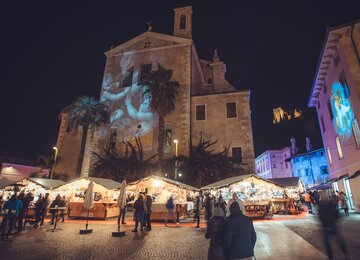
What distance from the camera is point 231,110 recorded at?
26188 millimetres

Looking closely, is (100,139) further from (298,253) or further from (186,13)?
(298,253)

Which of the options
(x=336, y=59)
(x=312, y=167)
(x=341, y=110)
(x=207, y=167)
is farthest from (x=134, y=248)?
(x=312, y=167)

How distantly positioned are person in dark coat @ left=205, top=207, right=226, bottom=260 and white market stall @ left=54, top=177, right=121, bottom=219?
13615 mm

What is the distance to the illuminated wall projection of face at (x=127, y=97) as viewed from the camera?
89.2 feet

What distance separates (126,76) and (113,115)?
5969mm

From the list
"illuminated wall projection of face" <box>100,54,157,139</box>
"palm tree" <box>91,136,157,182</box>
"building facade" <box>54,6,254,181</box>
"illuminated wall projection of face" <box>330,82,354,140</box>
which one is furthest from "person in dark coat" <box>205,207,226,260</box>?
"illuminated wall projection of face" <box>100,54,157,139</box>

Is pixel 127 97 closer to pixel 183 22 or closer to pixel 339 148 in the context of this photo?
pixel 183 22

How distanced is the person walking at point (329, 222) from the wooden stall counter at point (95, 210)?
Result: 1352 centimetres

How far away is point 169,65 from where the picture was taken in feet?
96.0

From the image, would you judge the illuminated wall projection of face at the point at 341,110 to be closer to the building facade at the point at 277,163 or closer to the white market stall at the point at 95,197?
the white market stall at the point at 95,197

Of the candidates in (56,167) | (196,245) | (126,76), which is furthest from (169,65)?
(196,245)

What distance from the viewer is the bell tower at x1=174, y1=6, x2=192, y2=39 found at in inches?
1229

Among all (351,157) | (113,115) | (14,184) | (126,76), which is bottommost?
(14,184)

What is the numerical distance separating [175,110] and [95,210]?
14788mm
